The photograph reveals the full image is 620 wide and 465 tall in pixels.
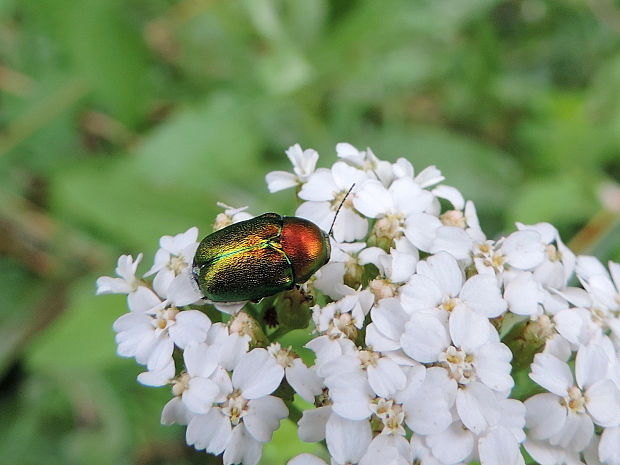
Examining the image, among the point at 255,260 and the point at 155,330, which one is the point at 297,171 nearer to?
the point at 255,260

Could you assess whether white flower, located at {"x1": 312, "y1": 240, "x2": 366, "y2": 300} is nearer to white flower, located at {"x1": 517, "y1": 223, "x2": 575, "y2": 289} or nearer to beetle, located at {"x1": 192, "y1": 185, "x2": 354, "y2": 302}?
beetle, located at {"x1": 192, "y1": 185, "x2": 354, "y2": 302}

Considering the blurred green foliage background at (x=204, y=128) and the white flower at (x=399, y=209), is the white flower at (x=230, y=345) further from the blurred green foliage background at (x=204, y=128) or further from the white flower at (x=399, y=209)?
the blurred green foliage background at (x=204, y=128)

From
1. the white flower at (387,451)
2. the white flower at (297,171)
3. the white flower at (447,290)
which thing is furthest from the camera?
the white flower at (297,171)

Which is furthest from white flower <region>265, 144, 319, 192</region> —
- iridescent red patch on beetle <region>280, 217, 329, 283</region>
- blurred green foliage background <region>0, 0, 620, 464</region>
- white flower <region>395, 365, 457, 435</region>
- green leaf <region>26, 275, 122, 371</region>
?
green leaf <region>26, 275, 122, 371</region>

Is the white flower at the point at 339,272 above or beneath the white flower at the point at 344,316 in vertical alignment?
above

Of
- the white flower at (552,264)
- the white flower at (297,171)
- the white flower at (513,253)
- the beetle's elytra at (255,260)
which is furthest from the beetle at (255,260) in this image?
the white flower at (552,264)

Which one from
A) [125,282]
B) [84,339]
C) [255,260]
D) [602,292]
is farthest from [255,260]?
[84,339]

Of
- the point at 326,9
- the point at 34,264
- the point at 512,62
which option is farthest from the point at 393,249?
the point at 512,62
